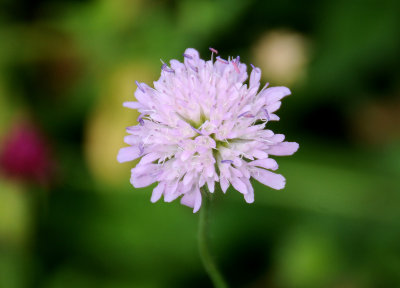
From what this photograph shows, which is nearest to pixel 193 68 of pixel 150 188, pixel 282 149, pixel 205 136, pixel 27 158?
pixel 205 136

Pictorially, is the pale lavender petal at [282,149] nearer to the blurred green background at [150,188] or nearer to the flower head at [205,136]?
the flower head at [205,136]

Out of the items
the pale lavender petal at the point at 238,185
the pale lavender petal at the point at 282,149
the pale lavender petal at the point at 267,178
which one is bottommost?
the pale lavender petal at the point at 238,185

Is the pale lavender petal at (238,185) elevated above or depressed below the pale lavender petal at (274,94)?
below

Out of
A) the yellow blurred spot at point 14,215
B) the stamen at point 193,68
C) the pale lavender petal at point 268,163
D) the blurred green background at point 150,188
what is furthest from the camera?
the yellow blurred spot at point 14,215

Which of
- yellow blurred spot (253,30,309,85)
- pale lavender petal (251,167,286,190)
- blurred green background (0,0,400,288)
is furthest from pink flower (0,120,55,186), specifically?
pale lavender petal (251,167,286,190)

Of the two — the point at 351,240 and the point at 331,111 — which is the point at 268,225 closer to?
the point at 351,240

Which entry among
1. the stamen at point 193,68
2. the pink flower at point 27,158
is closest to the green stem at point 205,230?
the stamen at point 193,68
